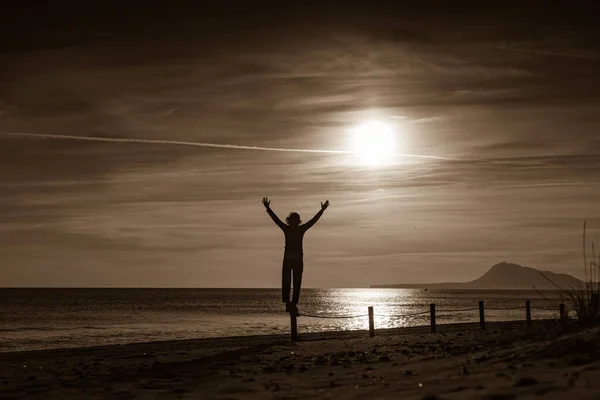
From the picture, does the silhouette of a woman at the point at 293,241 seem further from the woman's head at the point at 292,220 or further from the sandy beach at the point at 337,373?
the sandy beach at the point at 337,373

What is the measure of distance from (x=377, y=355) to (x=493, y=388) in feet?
20.6

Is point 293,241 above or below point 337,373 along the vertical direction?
above

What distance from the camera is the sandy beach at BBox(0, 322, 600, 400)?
8961 mm

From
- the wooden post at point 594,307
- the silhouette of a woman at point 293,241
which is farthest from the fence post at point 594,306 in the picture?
the silhouette of a woman at point 293,241

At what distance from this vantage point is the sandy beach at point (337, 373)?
29.4ft

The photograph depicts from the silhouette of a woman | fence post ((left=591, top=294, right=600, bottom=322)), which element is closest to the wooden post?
fence post ((left=591, top=294, right=600, bottom=322))

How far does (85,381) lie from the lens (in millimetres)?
11969

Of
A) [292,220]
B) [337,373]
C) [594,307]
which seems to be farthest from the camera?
[292,220]

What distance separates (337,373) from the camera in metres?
11.9

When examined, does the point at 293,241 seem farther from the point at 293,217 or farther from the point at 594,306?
the point at 594,306

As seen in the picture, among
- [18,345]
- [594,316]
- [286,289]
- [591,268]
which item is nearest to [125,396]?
[594,316]

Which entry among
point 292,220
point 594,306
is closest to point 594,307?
point 594,306

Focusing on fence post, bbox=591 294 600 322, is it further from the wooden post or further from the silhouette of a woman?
the silhouette of a woman

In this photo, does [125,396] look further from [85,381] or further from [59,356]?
[59,356]
